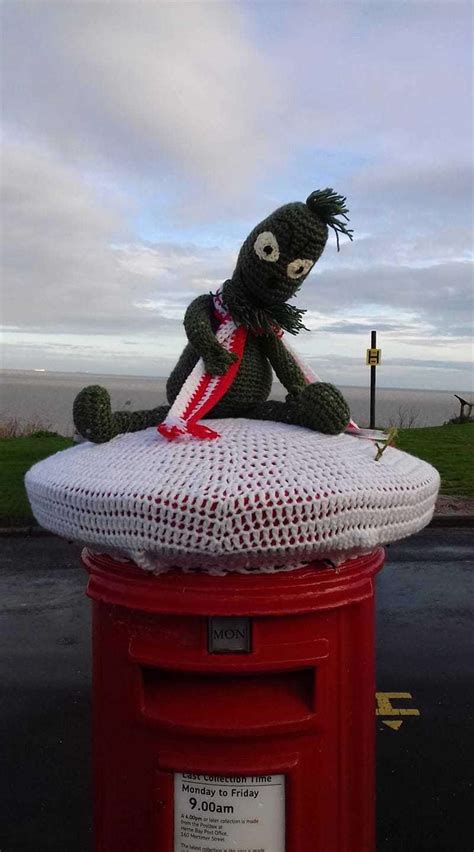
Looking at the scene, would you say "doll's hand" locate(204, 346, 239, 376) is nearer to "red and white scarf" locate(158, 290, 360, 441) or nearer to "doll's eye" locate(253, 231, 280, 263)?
"red and white scarf" locate(158, 290, 360, 441)

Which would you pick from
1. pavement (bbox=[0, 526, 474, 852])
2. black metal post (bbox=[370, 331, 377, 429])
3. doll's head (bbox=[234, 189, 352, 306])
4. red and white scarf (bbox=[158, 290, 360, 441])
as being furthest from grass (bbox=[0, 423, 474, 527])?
doll's head (bbox=[234, 189, 352, 306])

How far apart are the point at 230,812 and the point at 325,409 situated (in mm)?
763

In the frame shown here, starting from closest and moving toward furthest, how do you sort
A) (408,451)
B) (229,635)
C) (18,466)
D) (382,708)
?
(229,635) → (382,708) → (18,466) → (408,451)

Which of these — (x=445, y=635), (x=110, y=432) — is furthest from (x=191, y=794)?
(x=445, y=635)

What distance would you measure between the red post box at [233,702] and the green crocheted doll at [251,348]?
296mm

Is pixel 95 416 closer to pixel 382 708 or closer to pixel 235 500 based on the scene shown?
pixel 235 500

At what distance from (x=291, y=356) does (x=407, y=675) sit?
8.54 feet

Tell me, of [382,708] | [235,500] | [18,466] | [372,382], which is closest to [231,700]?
[235,500]

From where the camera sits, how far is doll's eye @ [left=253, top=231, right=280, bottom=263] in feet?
4.87

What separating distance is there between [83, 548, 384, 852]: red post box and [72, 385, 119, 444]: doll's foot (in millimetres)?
269

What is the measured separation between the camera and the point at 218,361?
155 cm

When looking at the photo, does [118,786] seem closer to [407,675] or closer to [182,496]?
[182,496]

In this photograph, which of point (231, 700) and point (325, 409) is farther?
point (325, 409)

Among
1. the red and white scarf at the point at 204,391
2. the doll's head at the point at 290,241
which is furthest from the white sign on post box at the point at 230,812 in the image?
Result: the doll's head at the point at 290,241
